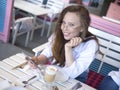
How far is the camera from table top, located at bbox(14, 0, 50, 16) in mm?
3570

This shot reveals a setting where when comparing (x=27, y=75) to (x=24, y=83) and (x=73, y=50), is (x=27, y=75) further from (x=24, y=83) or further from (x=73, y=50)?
(x=73, y=50)

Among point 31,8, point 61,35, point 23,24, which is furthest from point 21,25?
point 61,35

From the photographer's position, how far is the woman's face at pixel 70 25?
1535mm

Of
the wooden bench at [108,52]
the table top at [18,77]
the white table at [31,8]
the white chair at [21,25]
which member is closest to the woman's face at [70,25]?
the table top at [18,77]

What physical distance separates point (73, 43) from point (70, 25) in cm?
13

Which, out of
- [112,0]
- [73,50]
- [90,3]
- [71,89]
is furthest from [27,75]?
[112,0]

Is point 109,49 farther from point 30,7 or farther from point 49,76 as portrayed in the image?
point 30,7

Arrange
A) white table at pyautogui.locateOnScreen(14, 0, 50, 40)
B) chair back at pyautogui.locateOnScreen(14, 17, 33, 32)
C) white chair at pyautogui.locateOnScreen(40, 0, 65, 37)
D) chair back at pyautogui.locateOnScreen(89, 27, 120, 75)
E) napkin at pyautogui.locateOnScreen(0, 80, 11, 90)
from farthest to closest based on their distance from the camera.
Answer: white chair at pyautogui.locateOnScreen(40, 0, 65, 37)
white table at pyautogui.locateOnScreen(14, 0, 50, 40)
chair back at pyautogui.locateOnScreen(14, 17, 33, 32)
chair back at pyautogui.locateOnScreen(89, 27, 120, 75)
napkin at pyautogui.locateOnScreen(0, 80, 11, 90)

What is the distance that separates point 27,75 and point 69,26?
1.53 ft

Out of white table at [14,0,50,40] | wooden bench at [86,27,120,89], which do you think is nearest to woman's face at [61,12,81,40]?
wooden bench at [86,27,120,89]

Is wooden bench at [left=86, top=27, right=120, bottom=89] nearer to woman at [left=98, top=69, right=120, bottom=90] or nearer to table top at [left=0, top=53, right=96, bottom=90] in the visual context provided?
woman at [left=98, top=69, right=120, bottom=90]

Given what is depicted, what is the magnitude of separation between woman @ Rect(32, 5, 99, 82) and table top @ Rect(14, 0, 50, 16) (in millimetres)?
1946

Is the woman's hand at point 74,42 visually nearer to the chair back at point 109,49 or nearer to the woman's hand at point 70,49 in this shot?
the woman's hand at point 70,49

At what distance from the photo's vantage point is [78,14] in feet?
5.05
